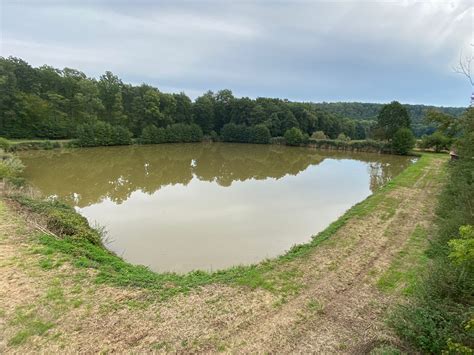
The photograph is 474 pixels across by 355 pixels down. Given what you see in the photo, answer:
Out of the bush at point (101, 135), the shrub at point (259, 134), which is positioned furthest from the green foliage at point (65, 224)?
the shrub at point (259, 134)

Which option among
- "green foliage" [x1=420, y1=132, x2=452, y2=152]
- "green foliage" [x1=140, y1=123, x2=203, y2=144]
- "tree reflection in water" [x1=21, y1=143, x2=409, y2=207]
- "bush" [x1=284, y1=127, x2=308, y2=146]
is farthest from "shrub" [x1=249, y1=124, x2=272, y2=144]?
"green foliage" [x1=420, y1=132, x2=452, y2=152]

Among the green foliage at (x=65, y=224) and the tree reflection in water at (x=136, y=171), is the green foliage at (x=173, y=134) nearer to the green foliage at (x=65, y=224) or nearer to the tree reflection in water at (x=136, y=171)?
the tree reflection in water at (x=136, y=171)

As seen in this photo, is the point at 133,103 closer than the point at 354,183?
No

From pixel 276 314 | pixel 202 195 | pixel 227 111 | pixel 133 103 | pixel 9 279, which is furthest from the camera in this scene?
pixel 227 111

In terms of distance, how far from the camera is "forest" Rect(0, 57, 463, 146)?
108ft

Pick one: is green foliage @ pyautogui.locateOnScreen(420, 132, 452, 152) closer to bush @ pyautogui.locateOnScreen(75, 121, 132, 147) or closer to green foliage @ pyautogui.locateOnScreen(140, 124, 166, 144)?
green foliage @ pyautogui.locateOnScreen(140, 124, 166, 144)

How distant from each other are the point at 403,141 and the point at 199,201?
29.3 m

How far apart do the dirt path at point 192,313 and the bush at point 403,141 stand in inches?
1245

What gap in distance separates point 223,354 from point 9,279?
14.0 ft

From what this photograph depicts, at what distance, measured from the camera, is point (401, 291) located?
17.9 ft

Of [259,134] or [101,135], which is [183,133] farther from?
[101,135]

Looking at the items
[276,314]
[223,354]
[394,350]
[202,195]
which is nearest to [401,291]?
[394,350]

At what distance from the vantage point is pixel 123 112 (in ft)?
141

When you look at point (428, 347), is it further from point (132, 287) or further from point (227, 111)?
point (227, 111)
